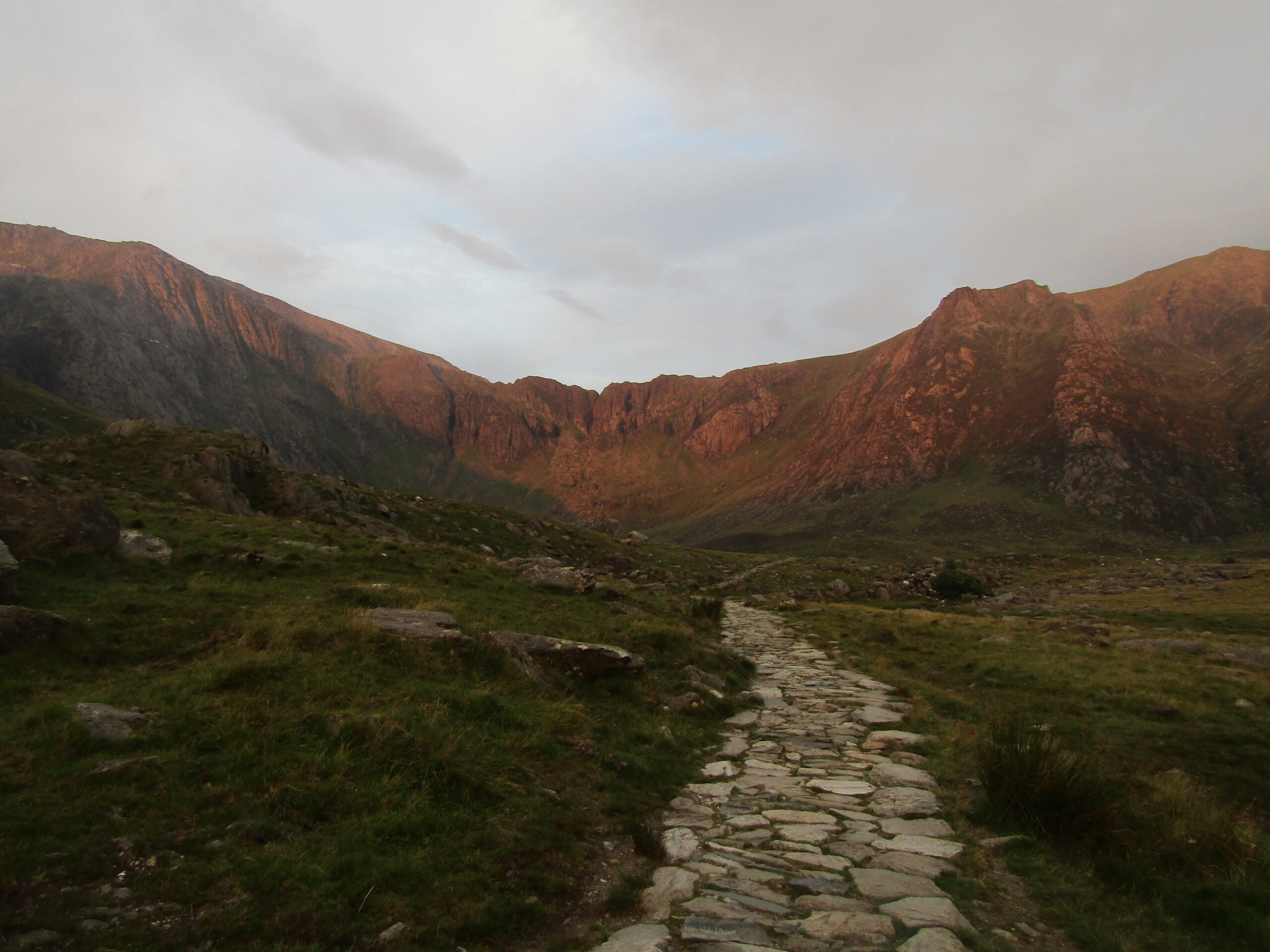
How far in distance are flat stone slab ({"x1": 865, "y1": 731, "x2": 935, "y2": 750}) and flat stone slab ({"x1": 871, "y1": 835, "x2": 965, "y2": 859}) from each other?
3.75 metres

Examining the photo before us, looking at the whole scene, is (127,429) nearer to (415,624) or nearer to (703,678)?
(415,624)

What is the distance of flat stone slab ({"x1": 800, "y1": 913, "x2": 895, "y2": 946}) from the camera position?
4.88 metres

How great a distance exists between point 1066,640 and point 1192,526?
11708 centimetres

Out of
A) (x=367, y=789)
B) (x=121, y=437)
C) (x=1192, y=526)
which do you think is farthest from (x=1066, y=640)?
(x=1192, y=526)

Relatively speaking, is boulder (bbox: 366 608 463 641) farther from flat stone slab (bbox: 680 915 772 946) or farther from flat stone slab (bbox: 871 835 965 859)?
flat stone slab (bbox: 871 835 965 859)

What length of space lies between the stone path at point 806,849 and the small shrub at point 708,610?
43.4 feet

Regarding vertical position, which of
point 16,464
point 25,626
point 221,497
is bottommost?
point 25,626

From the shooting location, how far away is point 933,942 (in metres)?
4.77

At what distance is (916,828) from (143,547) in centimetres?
1802

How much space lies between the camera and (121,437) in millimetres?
31516

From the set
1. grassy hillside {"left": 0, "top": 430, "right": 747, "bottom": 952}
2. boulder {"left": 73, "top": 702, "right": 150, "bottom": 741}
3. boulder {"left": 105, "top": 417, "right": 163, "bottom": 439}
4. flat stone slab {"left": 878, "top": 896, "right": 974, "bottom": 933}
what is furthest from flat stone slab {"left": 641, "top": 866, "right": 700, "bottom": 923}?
boulder {"left": 105, "top": 417, "right": 163, "bottom": 439}

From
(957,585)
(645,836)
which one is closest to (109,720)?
(645,836)

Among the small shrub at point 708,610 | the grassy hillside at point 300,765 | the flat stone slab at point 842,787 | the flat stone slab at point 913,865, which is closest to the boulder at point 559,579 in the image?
the small shrub at point 708,610

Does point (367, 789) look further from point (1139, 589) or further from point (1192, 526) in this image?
point (1192, 526)
